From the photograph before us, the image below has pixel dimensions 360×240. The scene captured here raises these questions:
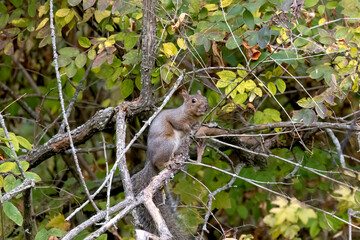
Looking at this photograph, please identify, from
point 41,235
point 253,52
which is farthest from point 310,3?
point 41,235

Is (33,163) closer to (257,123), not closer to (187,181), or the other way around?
(187,181)

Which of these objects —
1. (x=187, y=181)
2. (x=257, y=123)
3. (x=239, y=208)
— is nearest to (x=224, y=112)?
(x=257, y=123)

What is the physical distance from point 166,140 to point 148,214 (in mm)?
Answer: 490

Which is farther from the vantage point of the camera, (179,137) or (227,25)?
(179,137)

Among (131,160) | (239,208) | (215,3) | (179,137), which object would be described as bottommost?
(239,208)

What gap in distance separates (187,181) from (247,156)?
37cm

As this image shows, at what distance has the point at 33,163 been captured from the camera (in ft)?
9.18

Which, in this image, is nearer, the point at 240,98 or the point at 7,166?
the point at 7,166

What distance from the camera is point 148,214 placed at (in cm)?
291

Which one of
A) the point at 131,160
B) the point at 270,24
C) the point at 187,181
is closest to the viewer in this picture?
the point at 270,24

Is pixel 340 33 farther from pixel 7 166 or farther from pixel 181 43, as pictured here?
pixel 7 166

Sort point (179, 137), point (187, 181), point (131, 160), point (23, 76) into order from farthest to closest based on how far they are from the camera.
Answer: point (23, 76), point (131, 160), point (179, 137), point (187, 181)

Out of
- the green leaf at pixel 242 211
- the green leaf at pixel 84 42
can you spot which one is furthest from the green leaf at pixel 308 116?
the green leaf at pixel 242 211

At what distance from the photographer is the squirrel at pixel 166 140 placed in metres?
2.89
